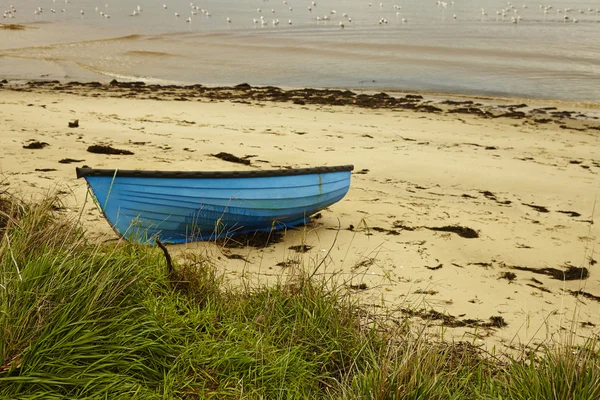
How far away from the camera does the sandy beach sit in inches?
A: 208

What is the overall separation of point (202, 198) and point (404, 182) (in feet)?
11.5

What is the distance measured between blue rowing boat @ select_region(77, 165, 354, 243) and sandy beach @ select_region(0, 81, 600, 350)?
0.21 meters

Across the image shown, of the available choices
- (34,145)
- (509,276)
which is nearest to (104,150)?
(34,145)

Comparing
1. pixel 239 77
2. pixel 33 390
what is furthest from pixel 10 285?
pixel 239 77

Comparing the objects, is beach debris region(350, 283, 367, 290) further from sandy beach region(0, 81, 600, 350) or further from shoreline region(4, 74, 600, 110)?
shoreline region(4, 74, 600, 110)

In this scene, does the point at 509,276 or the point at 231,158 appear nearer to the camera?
the point at 509,276

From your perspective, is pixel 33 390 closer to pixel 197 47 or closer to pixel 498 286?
pixel 498 286

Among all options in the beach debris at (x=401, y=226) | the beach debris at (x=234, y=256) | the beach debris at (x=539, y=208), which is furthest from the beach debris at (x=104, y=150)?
the beach debris at (x=539, y=208)

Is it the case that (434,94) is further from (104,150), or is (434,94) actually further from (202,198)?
(202,198)

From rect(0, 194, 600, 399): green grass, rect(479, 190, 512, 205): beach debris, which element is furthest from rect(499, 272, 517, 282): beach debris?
rect(479, 190, 512, 205): beach debris

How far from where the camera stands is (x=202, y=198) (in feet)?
19.1

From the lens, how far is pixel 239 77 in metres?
21.7

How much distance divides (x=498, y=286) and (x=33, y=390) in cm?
382

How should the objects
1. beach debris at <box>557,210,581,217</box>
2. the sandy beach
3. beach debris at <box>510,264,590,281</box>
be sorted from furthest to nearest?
beach debris at <box>557,210,581,217</box> → beach debris at <box>510,264,590,281</box> → the sandy beach
